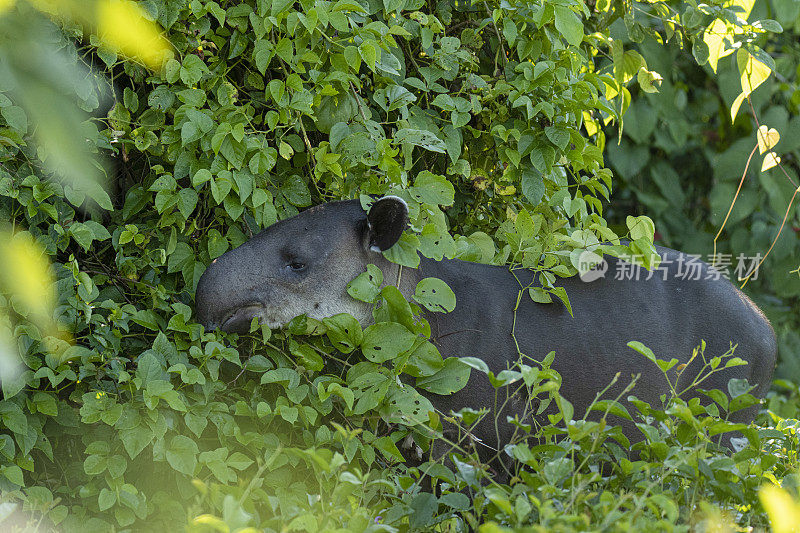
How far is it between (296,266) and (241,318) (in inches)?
10.9

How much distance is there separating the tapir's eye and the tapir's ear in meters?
0.25

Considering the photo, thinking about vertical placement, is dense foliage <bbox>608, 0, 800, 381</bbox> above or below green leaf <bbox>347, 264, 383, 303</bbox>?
below

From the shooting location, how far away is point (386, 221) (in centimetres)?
296

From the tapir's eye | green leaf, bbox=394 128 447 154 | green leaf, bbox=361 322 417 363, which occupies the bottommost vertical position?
green leaf, bbox=361 322 417 363

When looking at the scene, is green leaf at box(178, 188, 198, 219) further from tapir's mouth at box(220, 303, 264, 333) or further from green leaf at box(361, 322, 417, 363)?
green leaf at box(361, 322, 417, 363)

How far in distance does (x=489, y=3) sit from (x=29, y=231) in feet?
6.83

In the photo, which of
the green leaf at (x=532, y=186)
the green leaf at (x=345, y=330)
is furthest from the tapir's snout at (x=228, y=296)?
the green leaf at (x=532, y=186)

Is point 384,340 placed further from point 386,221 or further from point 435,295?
point 386,221

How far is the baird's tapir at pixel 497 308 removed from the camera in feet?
9.69

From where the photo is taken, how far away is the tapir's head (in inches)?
114

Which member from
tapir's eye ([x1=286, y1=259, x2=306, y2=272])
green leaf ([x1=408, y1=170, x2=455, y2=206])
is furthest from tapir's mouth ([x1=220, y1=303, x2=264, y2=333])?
green leaf ([x1=408, y1=170, x2=455, y2=206])

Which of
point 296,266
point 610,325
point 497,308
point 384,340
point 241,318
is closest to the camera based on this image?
point 384,340

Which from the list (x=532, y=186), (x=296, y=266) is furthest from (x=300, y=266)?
(x=532, y=186)

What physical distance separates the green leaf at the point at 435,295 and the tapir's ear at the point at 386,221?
0.63 ft
